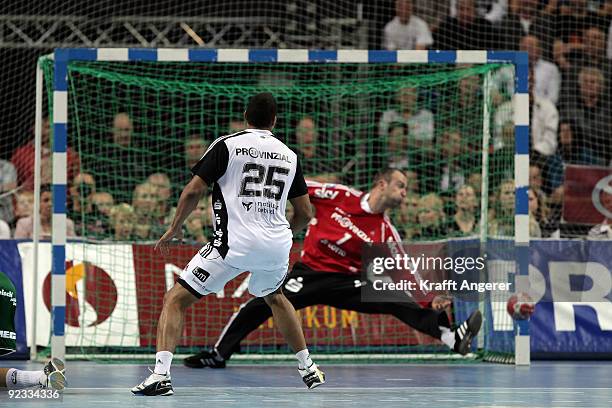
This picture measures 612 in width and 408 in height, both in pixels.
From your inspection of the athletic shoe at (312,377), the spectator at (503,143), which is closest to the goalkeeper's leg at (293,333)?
the athletic shoe at (312,377)

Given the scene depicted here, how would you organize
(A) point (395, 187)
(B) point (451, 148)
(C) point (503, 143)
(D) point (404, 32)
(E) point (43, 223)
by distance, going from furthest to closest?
(D) point (404, 32)
(B) point (451, 148)
(E) point (43, 223)
(C) point (503, 143)
(A) point (395, 187)

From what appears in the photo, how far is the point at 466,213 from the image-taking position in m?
14.9

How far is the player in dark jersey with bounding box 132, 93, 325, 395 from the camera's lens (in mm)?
9250

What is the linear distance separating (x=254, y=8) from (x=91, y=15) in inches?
96.5

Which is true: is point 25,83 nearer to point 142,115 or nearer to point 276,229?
point 142,115

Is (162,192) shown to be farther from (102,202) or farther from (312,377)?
(312,377)

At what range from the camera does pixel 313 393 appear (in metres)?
9.73

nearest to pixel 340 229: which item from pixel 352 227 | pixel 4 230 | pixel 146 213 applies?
pixel 352 227

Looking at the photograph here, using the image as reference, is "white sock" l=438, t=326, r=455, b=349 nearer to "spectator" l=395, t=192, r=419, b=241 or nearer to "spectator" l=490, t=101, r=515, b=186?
"spectator" l=490, t=101, r=515, b=186

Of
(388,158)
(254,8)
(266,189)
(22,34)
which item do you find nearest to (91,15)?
(22,34)

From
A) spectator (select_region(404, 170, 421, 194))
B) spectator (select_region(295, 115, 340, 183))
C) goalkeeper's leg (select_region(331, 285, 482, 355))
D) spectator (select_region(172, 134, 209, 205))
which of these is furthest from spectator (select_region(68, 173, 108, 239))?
spectator (select_region(404, 170, 421, 194))

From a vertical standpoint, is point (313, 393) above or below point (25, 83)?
below

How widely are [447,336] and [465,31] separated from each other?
6.55 metres

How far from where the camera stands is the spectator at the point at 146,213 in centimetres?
1494
